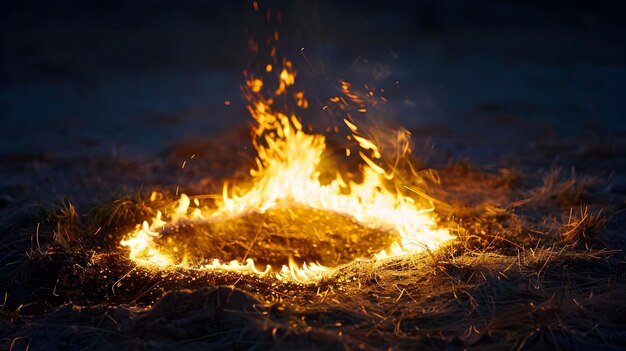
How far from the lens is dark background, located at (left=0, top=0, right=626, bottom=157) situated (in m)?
9.53

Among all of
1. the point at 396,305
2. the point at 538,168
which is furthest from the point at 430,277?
Answer: the point at 538,168

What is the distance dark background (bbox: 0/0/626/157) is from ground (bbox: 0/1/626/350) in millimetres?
58

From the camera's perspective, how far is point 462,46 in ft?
43.0

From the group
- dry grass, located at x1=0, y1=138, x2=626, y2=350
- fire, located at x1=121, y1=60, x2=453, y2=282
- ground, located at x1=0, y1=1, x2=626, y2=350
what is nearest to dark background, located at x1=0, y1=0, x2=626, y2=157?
ground, located at x1=0, y1=1, x2=626, y2=350

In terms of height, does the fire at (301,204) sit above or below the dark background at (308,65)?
above

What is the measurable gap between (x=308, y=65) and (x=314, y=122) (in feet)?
6.86

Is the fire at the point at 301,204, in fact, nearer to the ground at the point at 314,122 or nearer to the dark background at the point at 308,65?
the ground at the point at 314,122

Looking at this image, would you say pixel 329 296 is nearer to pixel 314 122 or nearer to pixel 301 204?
pixel 301 204


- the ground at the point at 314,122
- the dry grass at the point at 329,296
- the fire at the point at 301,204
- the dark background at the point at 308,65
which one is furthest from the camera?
the dark background at the point at 308,65

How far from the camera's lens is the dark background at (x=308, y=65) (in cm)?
953

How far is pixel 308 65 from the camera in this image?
10.5 meters

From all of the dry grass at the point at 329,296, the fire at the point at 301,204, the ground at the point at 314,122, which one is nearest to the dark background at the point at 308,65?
the ground at the point at 314,122

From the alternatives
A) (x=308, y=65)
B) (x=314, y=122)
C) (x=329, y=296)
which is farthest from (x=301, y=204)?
(x=308, y=65)

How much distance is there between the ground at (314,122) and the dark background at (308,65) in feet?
0.19
